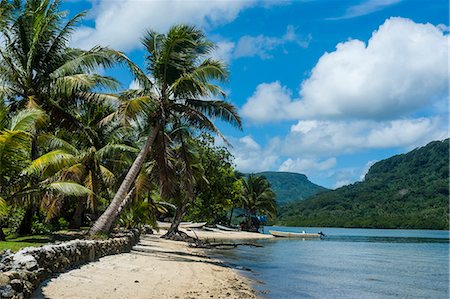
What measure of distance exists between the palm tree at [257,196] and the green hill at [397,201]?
172ft

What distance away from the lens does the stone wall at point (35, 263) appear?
6.66 m

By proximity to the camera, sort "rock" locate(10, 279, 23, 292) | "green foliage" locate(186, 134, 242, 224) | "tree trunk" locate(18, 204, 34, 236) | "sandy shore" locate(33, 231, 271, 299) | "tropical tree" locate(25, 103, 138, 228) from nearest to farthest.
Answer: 1. "rock" locate(10, 279, 23, 292)
2. "sandy shore" locate(33, 231, 271, 299)
3. "tree trunk" locate(18, 204, 34, 236)
4. "tropical tree" locate(25, 103, 138, 228)
5. "green foliage" locate(186, 134, 242, 224)

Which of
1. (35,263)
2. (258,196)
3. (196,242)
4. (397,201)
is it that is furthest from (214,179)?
(397,201)

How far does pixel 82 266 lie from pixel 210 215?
3413cm

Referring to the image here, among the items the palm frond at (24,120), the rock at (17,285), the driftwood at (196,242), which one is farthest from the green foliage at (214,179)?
the rock at (17,285)

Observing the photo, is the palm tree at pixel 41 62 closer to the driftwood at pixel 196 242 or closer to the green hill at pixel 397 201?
the driftwood at pixel 196 242

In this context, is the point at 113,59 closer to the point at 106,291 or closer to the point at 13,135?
the point at 13,135

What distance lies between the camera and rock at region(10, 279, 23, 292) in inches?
261

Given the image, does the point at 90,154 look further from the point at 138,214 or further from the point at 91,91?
the point at 138,214

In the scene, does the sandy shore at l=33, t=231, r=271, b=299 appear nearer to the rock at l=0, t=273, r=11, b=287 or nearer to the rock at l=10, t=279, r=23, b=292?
the rock at l=10, t=279, r=23, b=292

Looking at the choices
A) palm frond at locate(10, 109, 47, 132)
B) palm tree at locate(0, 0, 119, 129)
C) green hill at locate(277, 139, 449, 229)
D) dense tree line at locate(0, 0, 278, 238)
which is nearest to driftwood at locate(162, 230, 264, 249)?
dense tree line at locate(0, 0, 278, 238)

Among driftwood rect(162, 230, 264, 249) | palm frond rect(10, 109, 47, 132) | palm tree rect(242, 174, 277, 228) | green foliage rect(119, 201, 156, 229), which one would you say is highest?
palm tree rect(242, 174, 277, 228)

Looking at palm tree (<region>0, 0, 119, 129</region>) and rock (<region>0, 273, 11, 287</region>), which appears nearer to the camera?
rock (<region>0, 273, 11, 287</region>)

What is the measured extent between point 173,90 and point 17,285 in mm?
12752
